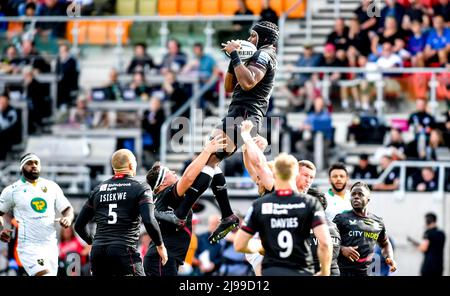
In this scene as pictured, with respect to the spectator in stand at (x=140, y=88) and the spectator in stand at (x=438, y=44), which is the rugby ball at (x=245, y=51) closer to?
the spectator in stand at (x=438, y=44)

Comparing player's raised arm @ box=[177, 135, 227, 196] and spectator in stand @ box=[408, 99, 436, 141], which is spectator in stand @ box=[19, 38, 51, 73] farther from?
player's raised arm @ box=[177, 135, 227, 196]

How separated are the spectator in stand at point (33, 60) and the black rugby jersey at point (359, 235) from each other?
1328 cm

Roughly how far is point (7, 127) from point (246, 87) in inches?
496

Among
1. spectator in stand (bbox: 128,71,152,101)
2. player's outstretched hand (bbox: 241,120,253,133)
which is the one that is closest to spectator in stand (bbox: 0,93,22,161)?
spectator in stand (bbox: 128,71,152,101)

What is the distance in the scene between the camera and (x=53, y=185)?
17078mm

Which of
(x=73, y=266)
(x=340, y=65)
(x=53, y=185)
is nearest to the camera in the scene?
(x=53, y=185)

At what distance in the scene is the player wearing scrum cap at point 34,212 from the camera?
16.8m

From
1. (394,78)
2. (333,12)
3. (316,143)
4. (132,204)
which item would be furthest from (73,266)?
(333,12)

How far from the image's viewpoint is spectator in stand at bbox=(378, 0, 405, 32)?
26.4 metres

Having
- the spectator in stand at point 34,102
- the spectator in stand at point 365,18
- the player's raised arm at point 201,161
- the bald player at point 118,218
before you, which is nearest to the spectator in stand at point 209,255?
the spectator in stand at point 365,18

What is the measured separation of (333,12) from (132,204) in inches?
567

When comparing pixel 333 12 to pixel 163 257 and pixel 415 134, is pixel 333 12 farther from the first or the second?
pixel 163 257

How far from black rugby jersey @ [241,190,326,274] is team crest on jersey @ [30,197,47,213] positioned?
4774 millimetres

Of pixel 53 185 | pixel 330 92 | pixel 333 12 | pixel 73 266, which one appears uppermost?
pixel 333 12
